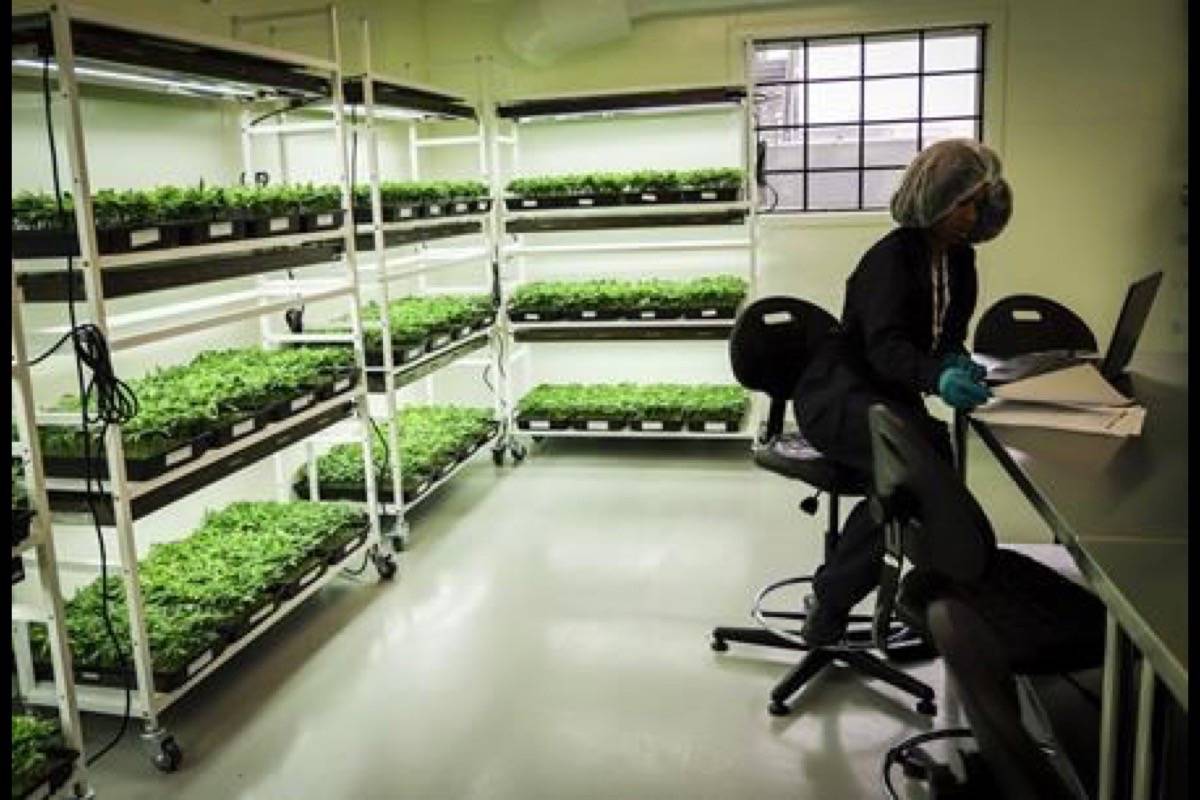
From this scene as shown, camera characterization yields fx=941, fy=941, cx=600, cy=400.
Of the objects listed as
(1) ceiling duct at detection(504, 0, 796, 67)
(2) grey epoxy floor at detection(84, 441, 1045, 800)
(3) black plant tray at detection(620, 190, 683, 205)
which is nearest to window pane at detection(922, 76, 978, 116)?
(1) ceiling duct at detection(504, 0, 796, 67)

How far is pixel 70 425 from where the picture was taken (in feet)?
9.02

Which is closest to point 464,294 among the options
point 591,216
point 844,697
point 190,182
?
point 591,216

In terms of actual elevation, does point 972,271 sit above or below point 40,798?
above

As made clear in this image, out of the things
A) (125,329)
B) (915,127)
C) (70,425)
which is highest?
(915,127)

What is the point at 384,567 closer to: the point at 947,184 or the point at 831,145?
the point at 947,184

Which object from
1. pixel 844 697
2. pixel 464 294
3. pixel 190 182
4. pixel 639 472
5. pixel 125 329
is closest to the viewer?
pixel 844 697

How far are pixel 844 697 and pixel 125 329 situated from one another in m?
2.71

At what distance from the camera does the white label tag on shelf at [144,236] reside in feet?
8.73

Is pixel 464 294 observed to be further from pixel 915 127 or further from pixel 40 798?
pixel 40 798

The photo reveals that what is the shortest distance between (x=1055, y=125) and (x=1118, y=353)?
11.4 ft

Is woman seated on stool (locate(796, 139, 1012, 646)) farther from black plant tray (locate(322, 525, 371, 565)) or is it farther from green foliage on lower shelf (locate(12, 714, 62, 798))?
green foliage on lower shelf (locate(12, 714, 62, 798))

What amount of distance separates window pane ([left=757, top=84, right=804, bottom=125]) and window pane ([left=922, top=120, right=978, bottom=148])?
31.5 inches

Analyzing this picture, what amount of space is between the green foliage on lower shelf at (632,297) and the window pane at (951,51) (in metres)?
1.85

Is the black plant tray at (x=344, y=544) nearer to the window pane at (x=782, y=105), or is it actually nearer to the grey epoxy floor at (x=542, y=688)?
the grey epoxy floor at (x=542, y=688)
